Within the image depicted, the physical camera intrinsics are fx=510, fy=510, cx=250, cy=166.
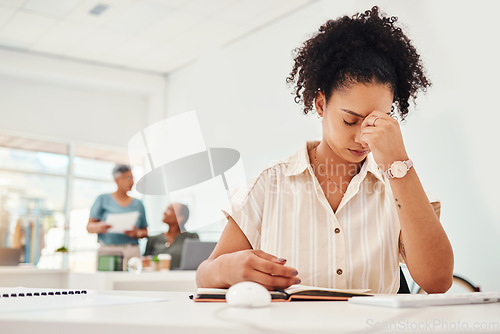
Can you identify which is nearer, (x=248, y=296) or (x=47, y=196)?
(x=248, y=296)

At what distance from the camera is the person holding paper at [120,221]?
12.6ft

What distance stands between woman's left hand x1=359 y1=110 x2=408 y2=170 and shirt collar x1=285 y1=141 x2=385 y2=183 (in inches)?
7.0

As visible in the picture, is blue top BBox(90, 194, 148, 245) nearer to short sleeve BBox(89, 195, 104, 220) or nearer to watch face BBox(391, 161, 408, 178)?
short sleeve BBox(89, 195, 104, 220)

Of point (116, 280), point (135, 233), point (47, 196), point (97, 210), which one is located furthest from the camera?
point (47, 196)

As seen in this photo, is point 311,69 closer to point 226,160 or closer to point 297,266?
point 297,266

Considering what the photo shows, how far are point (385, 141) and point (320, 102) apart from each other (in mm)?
309

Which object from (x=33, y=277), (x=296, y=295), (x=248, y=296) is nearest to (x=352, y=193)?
(x=296, y=295)

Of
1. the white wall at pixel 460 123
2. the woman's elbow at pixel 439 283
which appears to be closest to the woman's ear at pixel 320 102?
the woman's elbow at pixel 439 283

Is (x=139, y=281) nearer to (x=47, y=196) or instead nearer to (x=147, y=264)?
(x=147, y=264)

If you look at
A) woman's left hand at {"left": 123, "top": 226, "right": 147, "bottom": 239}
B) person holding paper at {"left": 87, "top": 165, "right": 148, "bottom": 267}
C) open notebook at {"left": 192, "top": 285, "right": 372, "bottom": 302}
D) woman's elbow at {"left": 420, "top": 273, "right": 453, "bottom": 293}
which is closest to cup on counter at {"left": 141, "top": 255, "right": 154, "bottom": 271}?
person holding paper at {"left": 87, "top": 165, "right": 148, "bottom": 267}

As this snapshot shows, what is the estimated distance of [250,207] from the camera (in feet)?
4.07

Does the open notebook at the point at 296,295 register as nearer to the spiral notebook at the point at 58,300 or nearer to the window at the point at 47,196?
the spiral notebook at the point at 58,300

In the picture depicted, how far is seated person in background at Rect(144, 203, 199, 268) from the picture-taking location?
13.1 ft

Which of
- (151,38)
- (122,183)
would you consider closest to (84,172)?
(151,38)
